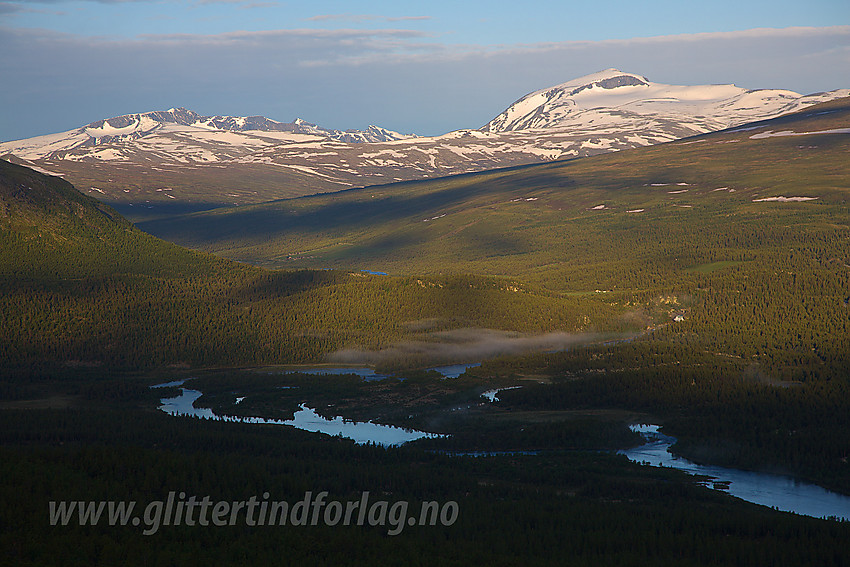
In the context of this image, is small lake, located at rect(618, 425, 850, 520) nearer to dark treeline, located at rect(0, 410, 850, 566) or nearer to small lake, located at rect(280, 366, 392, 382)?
dark treeline, located at rect(0, 410, 850, 566)

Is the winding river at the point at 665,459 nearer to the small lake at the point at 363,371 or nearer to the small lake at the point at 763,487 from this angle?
the small lake at the point at 763,487

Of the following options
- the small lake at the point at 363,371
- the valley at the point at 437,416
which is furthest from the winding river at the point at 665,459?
the small lake at the point at 363,371

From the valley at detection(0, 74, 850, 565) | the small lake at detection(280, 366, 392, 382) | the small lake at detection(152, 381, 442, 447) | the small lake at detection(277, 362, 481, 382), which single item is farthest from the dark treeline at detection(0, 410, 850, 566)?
the small lake at detection(277, 362, 481, 382)

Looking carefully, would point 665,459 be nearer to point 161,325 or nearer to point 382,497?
point 382,497

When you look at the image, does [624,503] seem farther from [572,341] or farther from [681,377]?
[572,341]

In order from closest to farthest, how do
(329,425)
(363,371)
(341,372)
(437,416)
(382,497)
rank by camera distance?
(382,497) < (329,425) < (437,416) < (341,372) < (363,371)

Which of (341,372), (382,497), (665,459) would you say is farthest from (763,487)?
(341,372)
